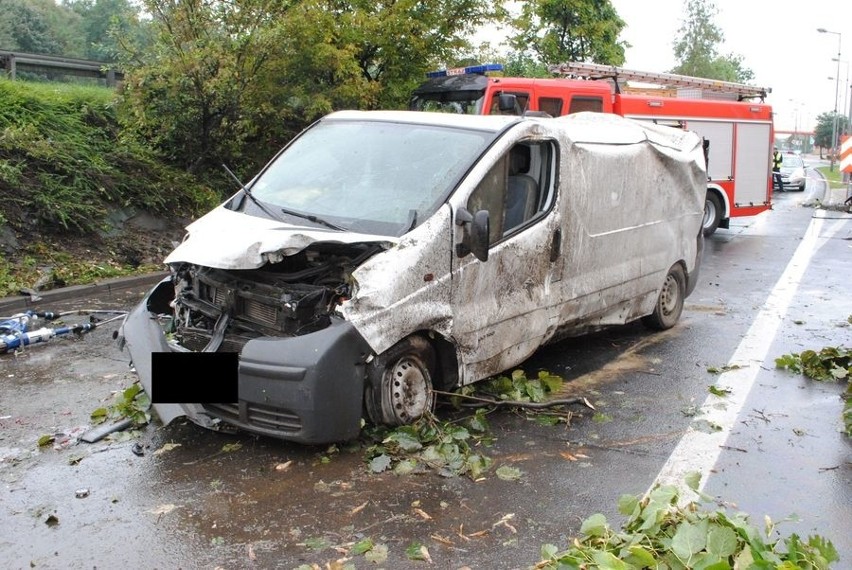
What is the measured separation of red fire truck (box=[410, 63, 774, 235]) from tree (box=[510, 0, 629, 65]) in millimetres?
5805

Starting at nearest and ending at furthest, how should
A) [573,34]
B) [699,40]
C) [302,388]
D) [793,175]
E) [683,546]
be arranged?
[683,546]
[302,388]
[573,34]
[793,175]
[699,40]

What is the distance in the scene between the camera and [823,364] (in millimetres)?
6891

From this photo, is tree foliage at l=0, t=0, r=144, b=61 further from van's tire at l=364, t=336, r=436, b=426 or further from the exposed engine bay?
van's tire at l=364, t=336, r=436, b=426

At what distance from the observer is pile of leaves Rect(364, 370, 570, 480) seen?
4797 millimetres

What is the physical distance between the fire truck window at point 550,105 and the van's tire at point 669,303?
17.0ft

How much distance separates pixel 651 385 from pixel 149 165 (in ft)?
29.2

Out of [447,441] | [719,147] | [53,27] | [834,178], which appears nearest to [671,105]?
[719,147]

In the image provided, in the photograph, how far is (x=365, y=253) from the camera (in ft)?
16.3

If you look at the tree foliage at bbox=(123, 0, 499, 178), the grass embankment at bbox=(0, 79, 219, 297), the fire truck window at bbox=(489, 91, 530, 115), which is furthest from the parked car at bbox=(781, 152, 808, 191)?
the grass embankment at bbox=(0, 79, 219, 297)

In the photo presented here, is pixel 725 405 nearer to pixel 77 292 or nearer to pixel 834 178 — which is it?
pixel 77 292

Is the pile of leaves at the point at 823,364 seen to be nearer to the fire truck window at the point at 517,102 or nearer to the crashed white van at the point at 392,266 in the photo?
the crashed white van at the point at 392,266

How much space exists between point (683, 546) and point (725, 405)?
293 centimetres

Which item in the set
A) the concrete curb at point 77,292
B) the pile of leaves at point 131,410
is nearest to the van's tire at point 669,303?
the pile of leaves at point 131,410

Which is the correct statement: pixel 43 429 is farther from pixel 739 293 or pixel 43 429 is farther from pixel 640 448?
pixel 739 293
